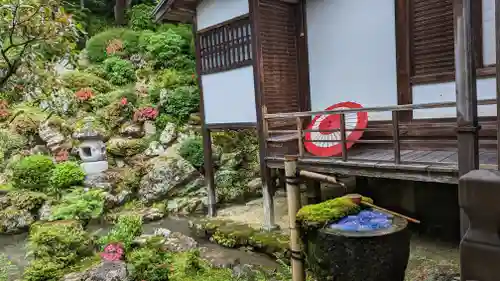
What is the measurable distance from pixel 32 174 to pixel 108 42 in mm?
10119

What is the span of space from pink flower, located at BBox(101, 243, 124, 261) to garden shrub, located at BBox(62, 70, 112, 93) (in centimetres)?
1216

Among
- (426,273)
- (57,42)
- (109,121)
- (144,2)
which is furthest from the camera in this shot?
(144,2)

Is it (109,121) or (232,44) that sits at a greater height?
(232,44)

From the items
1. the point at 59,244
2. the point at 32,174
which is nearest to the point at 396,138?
the point at 59,244

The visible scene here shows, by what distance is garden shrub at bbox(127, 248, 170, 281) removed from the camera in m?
6.04

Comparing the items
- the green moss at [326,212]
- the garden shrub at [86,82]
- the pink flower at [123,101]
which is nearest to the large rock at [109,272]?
the green moss at [326,212]

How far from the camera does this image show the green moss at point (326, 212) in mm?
3127

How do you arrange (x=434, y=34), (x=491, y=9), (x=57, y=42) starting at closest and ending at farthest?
(x=57, y=42) < (x=491, y=9) < (x=434, y=34)

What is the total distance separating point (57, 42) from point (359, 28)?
622 centimetres

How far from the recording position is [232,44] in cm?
901

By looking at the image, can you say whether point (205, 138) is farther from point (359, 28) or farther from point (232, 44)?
point (359, 28)

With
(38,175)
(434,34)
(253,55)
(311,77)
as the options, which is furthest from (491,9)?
(38,175)

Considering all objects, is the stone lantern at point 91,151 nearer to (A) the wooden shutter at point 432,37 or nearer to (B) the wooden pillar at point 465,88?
(A) the wooden shutter at point 432,37

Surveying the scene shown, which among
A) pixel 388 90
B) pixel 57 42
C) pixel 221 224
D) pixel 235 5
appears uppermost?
pixel 235 5
